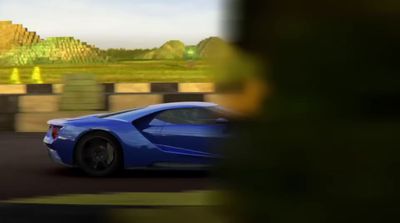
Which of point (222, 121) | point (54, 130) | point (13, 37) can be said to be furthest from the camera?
point (13, 37)

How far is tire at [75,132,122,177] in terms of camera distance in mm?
9409

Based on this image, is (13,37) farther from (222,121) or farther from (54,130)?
(222,121)

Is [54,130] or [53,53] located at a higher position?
[53,53]

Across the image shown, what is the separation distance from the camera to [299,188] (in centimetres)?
171

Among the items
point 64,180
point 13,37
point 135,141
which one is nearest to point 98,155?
point 135,141

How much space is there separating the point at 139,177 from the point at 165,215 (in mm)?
7401

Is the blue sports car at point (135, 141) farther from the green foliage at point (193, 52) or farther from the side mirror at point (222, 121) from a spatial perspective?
the side mirror at point (222, 121)

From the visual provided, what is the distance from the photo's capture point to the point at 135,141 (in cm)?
948

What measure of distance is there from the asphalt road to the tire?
0.12m

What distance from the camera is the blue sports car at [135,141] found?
9.42 metres

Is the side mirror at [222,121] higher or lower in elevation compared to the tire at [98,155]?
higher

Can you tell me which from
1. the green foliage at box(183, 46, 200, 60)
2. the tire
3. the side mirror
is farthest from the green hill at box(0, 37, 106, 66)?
the side mirror

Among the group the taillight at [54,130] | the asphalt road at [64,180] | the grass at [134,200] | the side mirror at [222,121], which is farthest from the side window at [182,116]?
the side mirror at [222,121]

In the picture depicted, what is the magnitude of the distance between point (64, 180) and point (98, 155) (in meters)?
0.67
